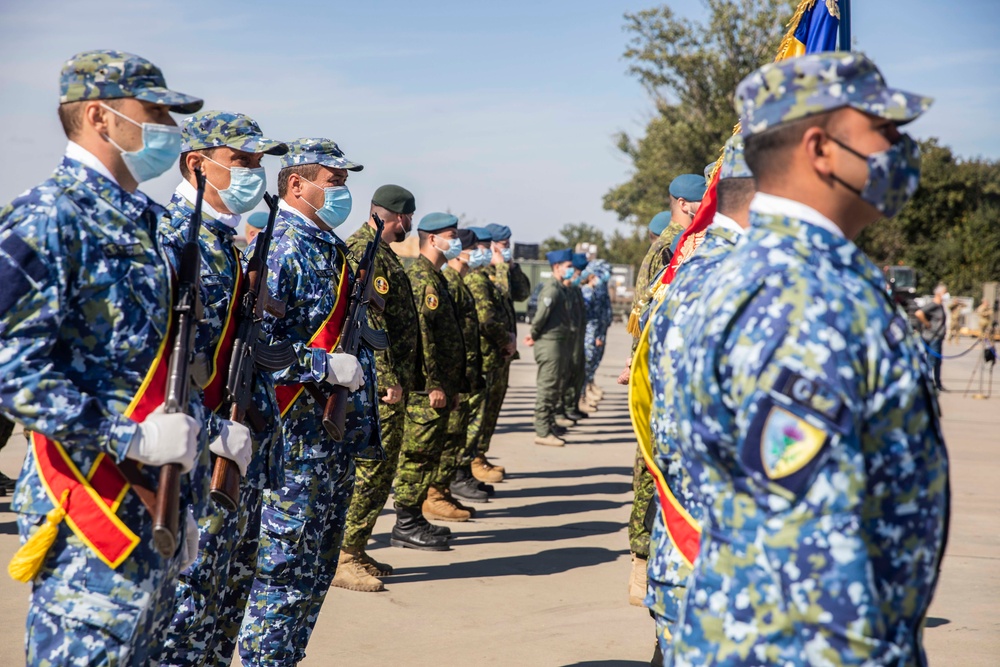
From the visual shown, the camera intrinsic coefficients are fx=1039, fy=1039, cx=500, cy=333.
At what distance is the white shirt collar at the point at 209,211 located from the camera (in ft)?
13.0

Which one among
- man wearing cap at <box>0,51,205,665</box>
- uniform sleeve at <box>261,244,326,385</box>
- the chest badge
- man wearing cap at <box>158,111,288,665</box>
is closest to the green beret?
uniform sleeve at <box>261,244,326,385</box>

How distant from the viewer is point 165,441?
262 centimetres

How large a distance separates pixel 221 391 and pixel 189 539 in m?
0.93

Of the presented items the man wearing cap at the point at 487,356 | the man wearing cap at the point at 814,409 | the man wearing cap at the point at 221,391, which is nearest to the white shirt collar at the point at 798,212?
the man wearing cap at the point at 814,409

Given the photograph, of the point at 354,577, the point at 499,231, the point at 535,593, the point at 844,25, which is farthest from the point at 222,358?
the point at 499,231

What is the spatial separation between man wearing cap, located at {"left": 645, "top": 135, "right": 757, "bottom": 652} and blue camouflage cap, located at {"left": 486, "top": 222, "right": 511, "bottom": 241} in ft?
30.2

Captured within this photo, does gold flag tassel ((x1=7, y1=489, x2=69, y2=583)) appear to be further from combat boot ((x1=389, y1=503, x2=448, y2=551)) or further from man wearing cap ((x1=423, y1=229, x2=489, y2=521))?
man wearing cap ((x1=423, y1=229, x2=489, y2=521))

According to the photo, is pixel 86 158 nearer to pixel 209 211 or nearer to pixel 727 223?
pixel 209 211

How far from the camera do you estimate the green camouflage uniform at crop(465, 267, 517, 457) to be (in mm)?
9883

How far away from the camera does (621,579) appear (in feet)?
22.8

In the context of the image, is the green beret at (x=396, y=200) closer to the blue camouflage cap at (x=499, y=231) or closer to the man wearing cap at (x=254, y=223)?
the man wearing cap at (x=254, y=223)

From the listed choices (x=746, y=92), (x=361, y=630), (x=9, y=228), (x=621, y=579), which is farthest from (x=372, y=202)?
(x=746, y=92)

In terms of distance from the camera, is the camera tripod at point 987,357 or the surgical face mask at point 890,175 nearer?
the surgical face mask at point 890,175

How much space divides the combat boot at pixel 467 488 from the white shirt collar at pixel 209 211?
572 cm
